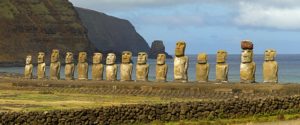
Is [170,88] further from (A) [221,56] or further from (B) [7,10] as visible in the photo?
(B) [7,10]

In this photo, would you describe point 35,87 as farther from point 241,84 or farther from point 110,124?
point 110,124

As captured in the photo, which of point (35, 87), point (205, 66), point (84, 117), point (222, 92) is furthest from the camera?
point (35, 87)

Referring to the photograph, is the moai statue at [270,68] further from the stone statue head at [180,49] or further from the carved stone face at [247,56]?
the stone statue head at [180,49]

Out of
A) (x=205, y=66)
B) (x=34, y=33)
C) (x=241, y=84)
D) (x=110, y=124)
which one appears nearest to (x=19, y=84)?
(x=205, y=66)

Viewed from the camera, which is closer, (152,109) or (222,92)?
(152,109)

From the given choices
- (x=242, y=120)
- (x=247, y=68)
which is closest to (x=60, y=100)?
(x=247, y=68)

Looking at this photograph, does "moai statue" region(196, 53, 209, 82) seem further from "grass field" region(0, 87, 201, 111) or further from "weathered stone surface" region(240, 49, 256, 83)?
"grass field" region(0, 87, 201, 111)

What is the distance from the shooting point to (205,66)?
33844 mm

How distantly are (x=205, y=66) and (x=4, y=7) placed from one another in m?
124

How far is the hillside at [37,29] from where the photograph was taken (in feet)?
482

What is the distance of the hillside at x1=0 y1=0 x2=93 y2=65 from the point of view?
482ft

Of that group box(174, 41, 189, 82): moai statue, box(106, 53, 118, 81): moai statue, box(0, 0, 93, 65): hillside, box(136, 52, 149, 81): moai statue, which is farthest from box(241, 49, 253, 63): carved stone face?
box(0, 0, 93, 65): hillside

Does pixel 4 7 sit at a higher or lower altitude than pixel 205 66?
higher

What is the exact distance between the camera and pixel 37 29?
154375mm
